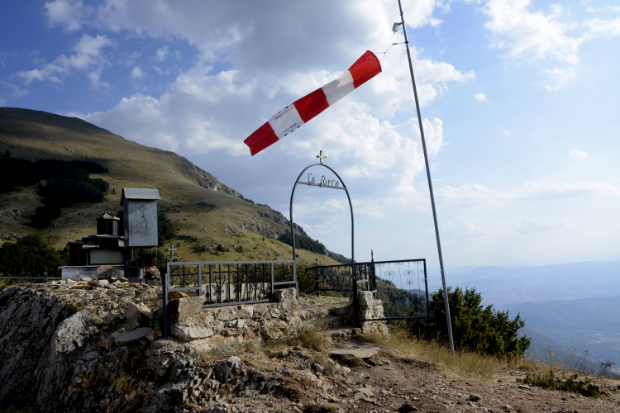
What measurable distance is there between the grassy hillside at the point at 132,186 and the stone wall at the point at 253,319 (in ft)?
120

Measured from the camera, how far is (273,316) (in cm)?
773

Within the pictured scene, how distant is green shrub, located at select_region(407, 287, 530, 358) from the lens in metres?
10.7

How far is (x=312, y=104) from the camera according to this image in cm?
960

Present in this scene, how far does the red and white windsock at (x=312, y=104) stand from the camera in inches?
369

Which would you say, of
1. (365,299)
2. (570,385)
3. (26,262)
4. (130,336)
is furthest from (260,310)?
(26,262)

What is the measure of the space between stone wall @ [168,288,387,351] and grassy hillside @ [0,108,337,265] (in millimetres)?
36442

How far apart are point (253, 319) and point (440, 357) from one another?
4220mm

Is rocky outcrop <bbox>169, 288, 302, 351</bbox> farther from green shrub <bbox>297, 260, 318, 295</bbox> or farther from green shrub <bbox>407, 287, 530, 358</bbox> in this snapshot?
green shrub <bbox>297, 260, 318, 295</bbox>

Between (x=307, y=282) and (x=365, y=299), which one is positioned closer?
(x=365, y=299)

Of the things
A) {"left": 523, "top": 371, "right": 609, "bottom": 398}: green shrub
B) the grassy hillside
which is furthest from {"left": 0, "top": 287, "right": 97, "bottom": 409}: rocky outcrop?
the grassy hillside

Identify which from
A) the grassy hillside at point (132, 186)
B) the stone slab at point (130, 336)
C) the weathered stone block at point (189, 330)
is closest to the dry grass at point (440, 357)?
the weathered stone block at point (189, 330)

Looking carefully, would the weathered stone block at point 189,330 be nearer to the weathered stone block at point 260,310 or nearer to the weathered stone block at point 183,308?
the weathered stone block at point 183,308

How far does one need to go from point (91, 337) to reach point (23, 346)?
8.35 feet

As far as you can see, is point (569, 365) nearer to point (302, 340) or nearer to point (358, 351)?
point (358, 351)
